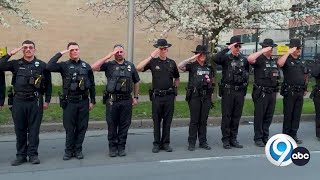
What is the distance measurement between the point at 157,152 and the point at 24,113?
225cm

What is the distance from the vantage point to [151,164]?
6086 millimetres

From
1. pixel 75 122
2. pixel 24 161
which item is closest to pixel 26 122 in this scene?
pixel 24 161

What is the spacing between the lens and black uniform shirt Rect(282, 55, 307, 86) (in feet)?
24.7

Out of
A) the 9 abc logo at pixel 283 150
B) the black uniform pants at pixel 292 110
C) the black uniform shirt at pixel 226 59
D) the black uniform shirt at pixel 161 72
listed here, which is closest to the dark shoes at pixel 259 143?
the black uniform pants at pixel 292 110

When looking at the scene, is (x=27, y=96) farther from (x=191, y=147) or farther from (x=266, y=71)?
(x=266, y=71)

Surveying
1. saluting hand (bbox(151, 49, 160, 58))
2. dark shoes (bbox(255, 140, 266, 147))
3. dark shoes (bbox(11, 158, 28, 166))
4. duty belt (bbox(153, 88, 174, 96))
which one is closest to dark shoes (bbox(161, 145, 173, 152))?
duty belt (bbox(153, 88, 174, 96))

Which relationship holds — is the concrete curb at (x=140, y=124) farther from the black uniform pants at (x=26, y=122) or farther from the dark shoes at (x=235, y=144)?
the black uniform pants at (x=26, y=122)

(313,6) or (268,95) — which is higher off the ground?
(313,6)

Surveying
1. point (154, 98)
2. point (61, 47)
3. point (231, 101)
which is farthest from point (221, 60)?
point (61, 47)

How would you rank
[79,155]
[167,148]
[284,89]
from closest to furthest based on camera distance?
[79,155], [167,148], [284,89]

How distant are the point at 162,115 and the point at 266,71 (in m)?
2.04

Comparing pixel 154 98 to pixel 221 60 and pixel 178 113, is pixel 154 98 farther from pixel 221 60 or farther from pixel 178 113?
pixel 178 113

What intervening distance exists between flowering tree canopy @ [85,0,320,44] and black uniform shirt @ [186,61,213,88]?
3.78m

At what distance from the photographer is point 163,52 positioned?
689 cm
